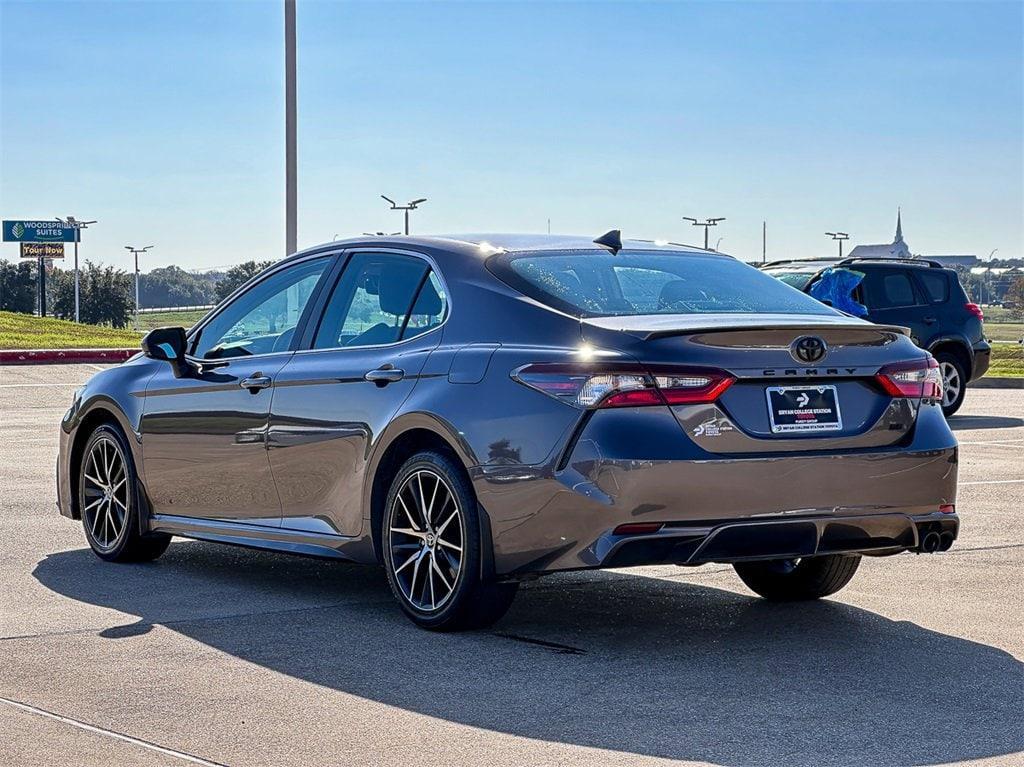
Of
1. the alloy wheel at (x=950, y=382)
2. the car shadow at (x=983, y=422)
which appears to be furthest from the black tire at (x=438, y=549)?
the alloy wheel at (x=950, y=382)

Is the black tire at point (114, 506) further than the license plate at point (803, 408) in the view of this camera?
Yes

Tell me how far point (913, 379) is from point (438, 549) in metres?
1.99

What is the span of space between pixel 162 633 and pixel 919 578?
3.71 meters

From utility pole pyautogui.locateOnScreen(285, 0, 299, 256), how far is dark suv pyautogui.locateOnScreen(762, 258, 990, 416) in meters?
6.70

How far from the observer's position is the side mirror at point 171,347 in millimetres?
8344

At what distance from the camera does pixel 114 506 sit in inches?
347

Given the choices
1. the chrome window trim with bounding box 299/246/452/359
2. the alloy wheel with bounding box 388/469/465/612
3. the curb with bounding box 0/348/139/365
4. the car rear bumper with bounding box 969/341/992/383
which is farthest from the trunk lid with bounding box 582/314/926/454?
the curb with bounding box 0/348/139/365

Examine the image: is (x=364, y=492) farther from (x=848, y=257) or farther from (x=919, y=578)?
(x=848, y=257)

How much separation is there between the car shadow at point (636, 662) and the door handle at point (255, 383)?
96cm

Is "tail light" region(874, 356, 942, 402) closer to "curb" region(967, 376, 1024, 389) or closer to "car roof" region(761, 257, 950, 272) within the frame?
"car roof" region(761, 257, 950, 272)

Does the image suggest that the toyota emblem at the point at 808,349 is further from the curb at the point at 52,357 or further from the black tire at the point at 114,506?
the curb at the point at 52,357

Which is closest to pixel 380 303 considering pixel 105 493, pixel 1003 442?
pixel 105 493

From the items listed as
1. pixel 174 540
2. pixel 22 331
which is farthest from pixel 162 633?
pixel 22 331

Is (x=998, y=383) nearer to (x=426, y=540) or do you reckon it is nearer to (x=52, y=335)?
(x=426, y=540)
